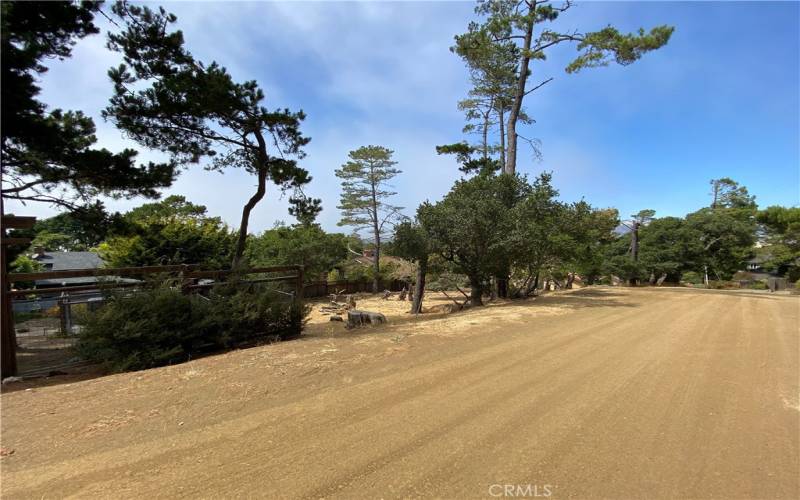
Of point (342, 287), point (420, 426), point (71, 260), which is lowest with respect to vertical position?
point (342, 287)

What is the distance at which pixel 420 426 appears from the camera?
Result: 10.5 ft

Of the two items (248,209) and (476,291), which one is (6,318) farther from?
(476,291)

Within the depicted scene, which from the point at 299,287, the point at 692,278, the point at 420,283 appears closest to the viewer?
the point at 299,287

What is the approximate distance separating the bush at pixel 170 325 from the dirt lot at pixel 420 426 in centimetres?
88

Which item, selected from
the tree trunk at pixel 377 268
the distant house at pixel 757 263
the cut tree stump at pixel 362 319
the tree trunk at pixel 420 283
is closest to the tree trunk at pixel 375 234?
the tree trunk at pixel 377 268

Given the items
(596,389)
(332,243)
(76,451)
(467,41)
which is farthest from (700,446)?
(332,243)

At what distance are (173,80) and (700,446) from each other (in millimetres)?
9690

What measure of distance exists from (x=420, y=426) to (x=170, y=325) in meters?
4.67

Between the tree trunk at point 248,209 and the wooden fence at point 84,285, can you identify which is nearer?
the wooden fence at point 84,285

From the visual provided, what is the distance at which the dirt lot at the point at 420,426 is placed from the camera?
8.05ft

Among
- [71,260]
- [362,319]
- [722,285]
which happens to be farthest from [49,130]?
[722,285]

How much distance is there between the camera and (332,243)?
104 ft

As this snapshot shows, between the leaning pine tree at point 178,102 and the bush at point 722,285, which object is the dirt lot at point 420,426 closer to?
the leaning pine tree at point 178,102

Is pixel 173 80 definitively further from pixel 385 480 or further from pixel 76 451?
pixel 385 480
